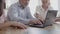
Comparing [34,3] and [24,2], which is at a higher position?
[24,2]

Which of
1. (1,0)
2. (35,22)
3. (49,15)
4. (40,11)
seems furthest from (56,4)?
(49,15)

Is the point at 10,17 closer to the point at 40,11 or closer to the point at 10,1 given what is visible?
the point at 40,11

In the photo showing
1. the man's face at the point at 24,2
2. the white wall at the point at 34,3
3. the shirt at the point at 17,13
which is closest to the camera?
the shirt at the point at 17,13

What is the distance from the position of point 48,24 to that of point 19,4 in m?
0.88

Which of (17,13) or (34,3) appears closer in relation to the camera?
(17,13)

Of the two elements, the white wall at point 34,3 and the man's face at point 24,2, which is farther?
the white wall at point 34,3

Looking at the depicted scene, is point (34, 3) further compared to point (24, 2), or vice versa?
point (34, 3)

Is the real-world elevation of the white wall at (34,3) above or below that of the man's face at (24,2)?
below

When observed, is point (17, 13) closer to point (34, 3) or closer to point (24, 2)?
point (24, 2)

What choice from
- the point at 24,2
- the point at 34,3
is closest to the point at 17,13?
the point at 24,2

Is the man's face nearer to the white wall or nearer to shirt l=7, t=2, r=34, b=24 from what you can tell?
shirt l=7, t=2, r=34, b=24

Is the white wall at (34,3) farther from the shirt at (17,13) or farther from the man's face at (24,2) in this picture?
the man's face at (24,2)

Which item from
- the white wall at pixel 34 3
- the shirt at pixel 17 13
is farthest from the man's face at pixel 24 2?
the white wall at pixel 34 3

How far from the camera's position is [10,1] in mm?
3596
